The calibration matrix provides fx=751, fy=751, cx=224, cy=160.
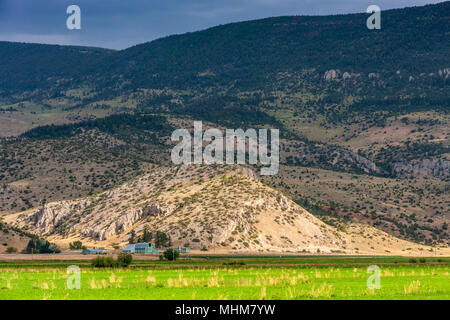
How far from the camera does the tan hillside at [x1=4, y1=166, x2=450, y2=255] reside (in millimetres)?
122062

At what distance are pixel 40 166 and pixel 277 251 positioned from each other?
8445cm

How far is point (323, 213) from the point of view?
159 metres

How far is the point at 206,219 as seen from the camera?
125m

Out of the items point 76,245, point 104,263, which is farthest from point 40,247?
point 104,263

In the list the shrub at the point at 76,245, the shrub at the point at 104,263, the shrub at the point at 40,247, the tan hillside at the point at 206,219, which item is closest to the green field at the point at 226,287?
the shrub at the point at 104,263

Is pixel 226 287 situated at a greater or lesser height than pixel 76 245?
greater

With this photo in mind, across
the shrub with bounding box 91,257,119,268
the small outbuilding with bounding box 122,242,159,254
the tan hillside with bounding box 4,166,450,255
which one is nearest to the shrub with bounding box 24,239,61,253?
the small outbuilding with bounding box 122,242,159,254

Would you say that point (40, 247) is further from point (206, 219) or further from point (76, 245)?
point (206, 219)

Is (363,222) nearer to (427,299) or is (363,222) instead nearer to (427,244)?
(427,244)

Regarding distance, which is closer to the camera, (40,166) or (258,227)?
(258,227)

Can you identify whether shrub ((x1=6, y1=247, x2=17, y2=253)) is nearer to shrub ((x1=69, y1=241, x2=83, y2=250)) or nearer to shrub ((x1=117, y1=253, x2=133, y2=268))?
shrub ((x1=69, y1=241, x2=83, y2=250))

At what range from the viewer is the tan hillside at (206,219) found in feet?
400

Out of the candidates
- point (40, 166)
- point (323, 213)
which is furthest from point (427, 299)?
point (40, 166)
